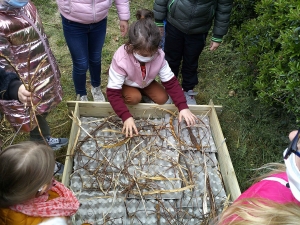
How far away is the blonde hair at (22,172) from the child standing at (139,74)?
132 centimetres

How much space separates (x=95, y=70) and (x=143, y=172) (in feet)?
3.96

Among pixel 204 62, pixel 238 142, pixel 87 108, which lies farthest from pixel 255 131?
pixel 87 108

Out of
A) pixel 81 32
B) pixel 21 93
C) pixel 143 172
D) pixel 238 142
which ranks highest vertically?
pixel 21 93

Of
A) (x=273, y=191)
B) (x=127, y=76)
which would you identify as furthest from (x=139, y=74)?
(x=273, y=191)

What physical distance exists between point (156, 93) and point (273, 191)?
194cm

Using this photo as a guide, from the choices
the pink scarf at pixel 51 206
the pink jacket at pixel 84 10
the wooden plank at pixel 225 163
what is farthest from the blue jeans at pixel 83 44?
the pink scarf at pixel 51 206

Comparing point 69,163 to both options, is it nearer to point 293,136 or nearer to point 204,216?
point 204,216

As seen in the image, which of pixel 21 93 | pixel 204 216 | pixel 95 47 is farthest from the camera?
pixel 95 47

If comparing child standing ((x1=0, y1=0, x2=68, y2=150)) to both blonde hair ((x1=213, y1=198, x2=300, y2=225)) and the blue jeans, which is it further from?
blonde hair ((x1=213, y1=198, x2=300, y2=225))

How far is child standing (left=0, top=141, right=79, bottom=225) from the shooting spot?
1.37m

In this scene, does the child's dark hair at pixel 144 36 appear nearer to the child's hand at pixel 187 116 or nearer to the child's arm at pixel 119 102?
the child's arm at pixel 119 102

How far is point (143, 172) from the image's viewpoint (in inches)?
102

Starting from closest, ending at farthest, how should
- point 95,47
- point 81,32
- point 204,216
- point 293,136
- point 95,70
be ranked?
point 293,136 → point 204,216 → point 81,32 → point 95,47 → point 95,70

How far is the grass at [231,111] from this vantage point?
10.1 ft
